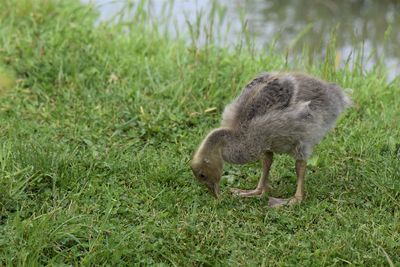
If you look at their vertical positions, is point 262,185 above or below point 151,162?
below

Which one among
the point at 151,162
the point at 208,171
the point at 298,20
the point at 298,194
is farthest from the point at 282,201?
the point at 298,20

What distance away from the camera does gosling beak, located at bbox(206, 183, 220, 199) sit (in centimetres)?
480

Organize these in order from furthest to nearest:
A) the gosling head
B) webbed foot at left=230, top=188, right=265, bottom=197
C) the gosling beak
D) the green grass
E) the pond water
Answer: the pond water, webbed foot at left=230, top=188, right=265, bottom=197, the gosling beak, the gosling head, the green grass

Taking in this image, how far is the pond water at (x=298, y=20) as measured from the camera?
9.01 m

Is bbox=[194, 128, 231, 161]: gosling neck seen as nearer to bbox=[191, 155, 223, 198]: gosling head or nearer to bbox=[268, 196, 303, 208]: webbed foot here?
bbox=[191, 155, 223, 198]: gosling head

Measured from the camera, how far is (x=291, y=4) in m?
11.7

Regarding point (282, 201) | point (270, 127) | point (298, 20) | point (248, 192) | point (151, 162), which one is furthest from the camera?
point (298, 20)

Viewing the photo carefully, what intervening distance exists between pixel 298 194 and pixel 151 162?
1266 mm

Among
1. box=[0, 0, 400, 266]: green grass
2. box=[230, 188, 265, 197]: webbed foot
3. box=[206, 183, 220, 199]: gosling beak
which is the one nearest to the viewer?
box=[0, 0, 400, 266]: green grass

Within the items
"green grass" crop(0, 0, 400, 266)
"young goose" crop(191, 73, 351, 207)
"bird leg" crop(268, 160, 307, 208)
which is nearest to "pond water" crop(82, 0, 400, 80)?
"green grass" crop(0, 0, 400, 266)

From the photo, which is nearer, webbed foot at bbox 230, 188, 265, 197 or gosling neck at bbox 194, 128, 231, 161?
gosling neck at bbox 194, 128, 231, 161

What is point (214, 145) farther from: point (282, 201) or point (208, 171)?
point (282, 201)

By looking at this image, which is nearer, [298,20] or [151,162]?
[151,162]

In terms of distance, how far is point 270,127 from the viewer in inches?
186
